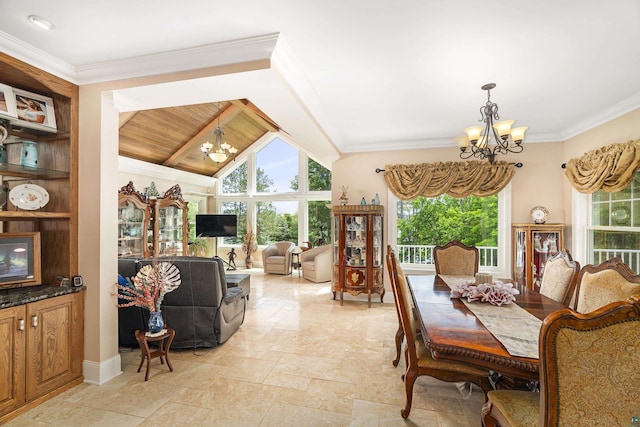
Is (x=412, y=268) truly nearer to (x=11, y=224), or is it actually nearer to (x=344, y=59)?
(x=344, y=59)

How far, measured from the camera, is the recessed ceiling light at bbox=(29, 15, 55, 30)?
1803 mm

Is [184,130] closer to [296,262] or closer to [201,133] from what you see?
[201,133]

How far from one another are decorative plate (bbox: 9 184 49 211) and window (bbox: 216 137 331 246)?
18.5 ft

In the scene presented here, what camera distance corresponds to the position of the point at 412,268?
4.90m

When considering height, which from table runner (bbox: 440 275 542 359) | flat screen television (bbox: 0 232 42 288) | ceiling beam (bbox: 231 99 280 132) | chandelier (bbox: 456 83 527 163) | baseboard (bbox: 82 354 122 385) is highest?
ceiling beam (bbox: 231 99 280 132)

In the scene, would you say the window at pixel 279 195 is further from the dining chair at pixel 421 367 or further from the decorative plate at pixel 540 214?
the dining chair at pixel 421 367

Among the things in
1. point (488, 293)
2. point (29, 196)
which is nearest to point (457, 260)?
point (488, 293)

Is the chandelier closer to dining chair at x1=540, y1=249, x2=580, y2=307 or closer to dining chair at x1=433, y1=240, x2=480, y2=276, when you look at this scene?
dining chair at x1=540, y1=249, x2=580, y2=307

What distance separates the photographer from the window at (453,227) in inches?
179

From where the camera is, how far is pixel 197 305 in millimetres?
2984

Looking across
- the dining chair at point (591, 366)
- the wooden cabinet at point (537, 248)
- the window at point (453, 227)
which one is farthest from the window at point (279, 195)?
the dining chair at point (591, 366)

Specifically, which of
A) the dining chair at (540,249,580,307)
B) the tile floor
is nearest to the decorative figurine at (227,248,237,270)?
the tile floor

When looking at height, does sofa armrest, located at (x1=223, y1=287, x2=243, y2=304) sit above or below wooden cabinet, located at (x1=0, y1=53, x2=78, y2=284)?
below

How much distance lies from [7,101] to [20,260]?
1.15m
